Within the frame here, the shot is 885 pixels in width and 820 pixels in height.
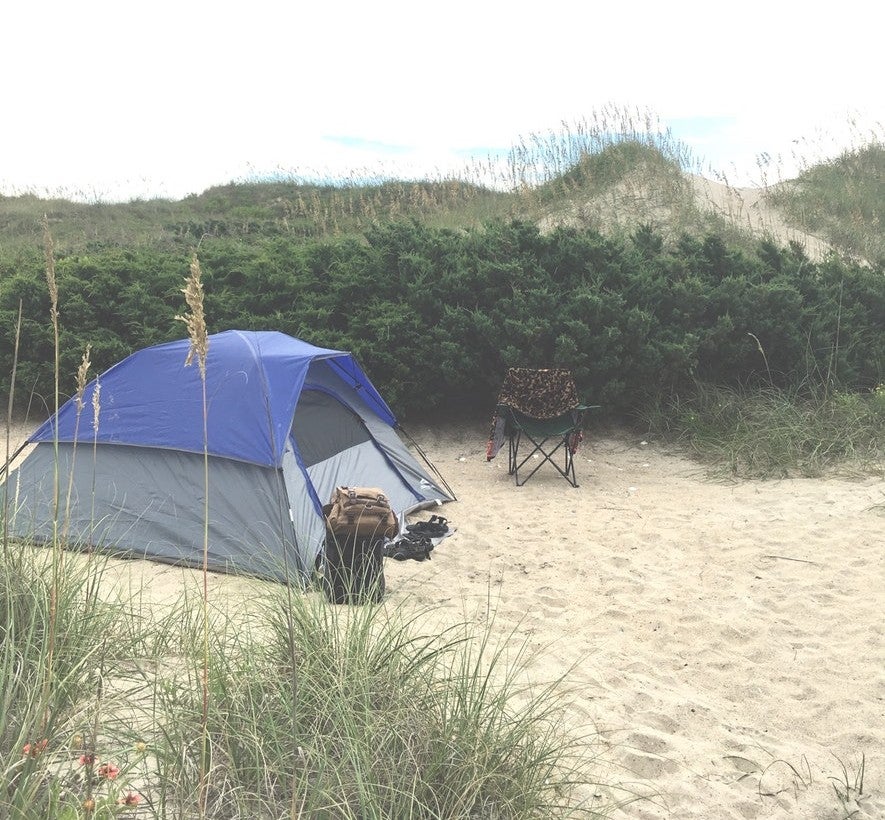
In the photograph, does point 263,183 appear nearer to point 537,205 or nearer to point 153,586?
point 537,205

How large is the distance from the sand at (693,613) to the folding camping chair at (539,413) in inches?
11.8

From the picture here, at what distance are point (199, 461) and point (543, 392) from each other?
A: 348cm

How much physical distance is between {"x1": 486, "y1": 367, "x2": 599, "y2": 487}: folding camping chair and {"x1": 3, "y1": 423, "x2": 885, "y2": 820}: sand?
0.30 meters

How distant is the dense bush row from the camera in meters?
8.01

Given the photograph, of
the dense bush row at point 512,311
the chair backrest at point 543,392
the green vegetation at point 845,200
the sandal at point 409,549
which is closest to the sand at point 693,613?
the sandal at point 409,549

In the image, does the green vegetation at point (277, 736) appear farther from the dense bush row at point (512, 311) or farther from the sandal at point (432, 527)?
the dense bush row at point (512, 311)

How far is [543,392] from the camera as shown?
24.9 ft

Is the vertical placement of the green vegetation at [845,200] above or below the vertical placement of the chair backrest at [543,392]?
above

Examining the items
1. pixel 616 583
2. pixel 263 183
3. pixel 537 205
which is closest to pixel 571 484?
pixel 616 583

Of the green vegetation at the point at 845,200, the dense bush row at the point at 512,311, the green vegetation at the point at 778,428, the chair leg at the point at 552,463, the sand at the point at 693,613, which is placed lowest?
the sand at the point at 693,613

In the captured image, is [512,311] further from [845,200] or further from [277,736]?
[845,200]

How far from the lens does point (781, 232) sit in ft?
43.9

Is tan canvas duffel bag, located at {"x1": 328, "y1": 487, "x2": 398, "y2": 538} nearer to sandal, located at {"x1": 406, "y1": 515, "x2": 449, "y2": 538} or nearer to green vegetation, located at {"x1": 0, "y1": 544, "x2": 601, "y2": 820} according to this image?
sandal, located at {"x1": 406, "y1": 515, "x2": 449, "y2": 538}

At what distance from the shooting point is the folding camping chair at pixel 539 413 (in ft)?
23.9
